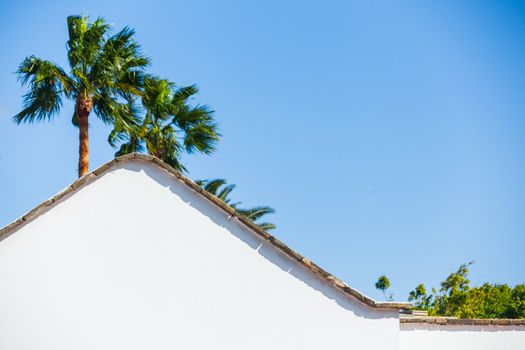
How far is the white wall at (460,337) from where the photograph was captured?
454 inches

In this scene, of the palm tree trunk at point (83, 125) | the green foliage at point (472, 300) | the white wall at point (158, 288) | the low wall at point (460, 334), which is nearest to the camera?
the white wall at point (158, 288)

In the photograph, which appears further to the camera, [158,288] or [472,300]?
[472,300]

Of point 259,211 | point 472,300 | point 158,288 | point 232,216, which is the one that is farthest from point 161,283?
point 472,300

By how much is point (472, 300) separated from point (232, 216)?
103ft

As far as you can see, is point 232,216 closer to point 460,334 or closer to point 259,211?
point 460,334

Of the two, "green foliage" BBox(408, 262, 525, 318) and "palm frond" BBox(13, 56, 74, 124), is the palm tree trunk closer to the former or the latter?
"palm frond" BBox(13, 56, 74, 124)

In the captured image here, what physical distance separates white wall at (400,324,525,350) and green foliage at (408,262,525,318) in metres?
18.4

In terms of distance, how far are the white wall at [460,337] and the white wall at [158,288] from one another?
361cm

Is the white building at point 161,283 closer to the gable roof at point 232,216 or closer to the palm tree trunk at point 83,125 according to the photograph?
the gable roof at point 232,216

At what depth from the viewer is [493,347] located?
41.0 feet

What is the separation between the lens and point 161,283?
8.30 meters

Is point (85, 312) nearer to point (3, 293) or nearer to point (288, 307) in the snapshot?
point (3, 293)

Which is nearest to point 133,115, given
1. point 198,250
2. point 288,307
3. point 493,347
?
point 198,250

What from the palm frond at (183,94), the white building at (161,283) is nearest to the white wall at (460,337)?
the white building at (161,283)
